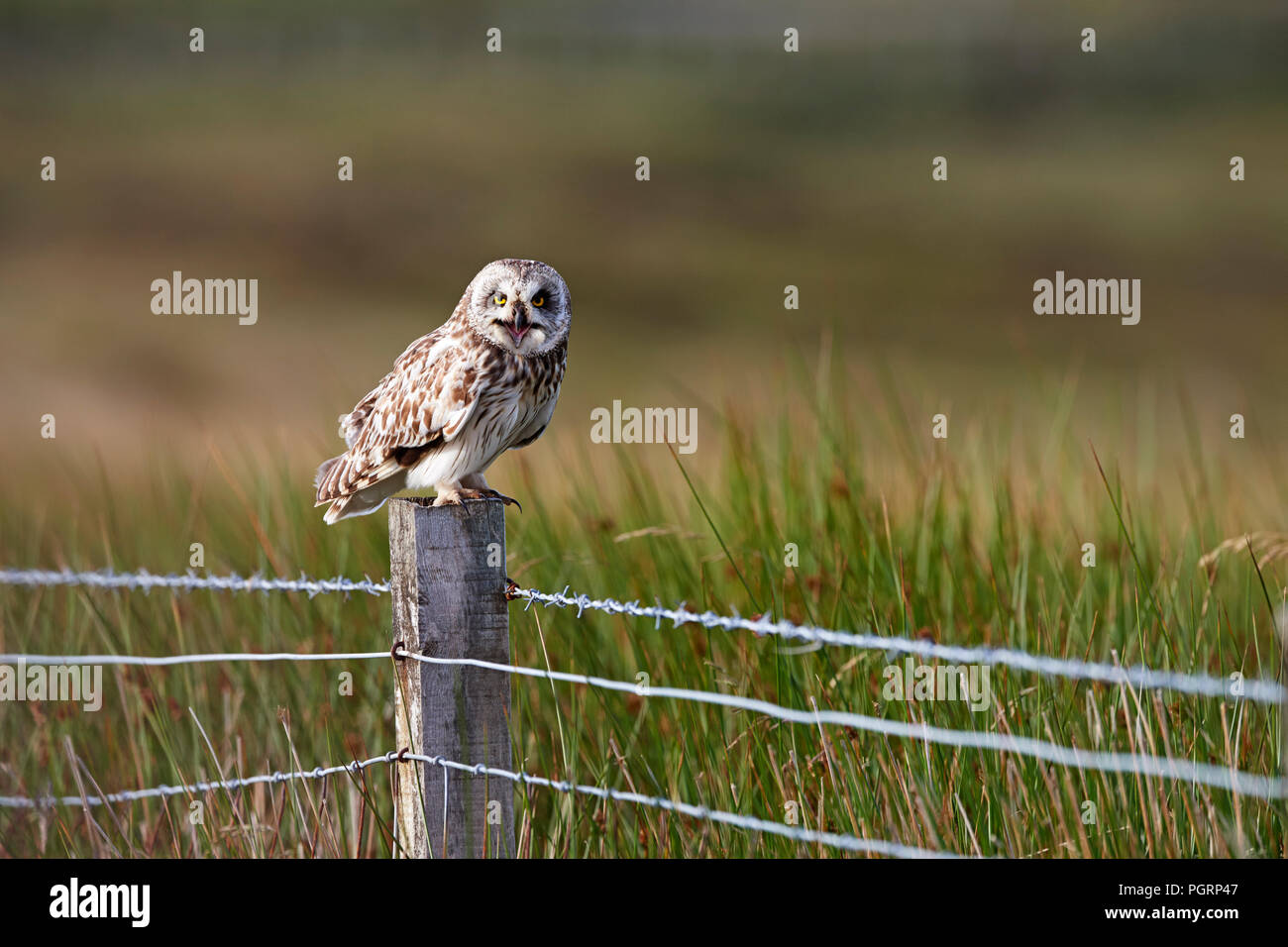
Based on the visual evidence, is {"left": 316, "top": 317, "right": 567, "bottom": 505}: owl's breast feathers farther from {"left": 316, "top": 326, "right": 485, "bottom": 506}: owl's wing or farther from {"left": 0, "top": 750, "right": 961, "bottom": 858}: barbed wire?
{"left": 0, "top": 750, "right": 961, "bottom": 858}: barbed wire

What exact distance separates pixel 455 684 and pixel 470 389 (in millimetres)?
974

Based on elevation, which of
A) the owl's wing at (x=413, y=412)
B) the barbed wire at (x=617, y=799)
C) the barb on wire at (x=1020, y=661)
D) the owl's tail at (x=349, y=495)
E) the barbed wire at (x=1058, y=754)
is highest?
the owl's wing at (x=413, y=412)

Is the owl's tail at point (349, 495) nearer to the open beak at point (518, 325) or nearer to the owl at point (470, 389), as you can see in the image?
the owl at point (470, 389)

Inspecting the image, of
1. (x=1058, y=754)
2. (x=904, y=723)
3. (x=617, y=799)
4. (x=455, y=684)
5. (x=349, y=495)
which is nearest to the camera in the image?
(x=1058, y=754)

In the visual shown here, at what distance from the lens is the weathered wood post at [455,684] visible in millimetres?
3195

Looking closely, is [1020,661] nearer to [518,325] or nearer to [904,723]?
[904,723]

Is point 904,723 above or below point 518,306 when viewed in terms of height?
below

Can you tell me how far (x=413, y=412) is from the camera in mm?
3887

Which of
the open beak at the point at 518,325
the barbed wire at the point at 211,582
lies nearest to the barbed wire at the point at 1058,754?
the barbed wire at the point at 211,582

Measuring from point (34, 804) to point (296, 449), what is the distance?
291 cm

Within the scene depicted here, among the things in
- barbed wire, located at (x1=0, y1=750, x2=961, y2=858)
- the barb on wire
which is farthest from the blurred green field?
the barb on wire

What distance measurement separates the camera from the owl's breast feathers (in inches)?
151

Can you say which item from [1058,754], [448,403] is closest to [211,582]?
[448,403]

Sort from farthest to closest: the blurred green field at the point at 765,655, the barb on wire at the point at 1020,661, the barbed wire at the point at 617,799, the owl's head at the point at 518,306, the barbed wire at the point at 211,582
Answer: the owl's head at the point at 518,306, the barbed wire at the point at 211,582, the blurred green field at the point at 765,655, the barbed wire at the point at 617,799, the barb on wire at the point at 1020,661
